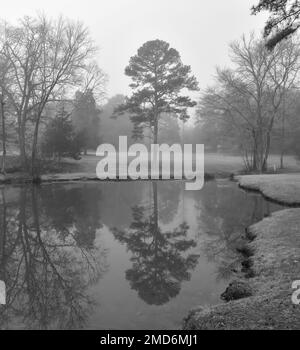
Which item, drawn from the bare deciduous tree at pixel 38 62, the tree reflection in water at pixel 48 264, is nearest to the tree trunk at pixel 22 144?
the bare deciduous tree at pixel 38 62

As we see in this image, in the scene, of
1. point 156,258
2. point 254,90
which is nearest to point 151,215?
point 156,258

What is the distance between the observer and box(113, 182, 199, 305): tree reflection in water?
7742 mm

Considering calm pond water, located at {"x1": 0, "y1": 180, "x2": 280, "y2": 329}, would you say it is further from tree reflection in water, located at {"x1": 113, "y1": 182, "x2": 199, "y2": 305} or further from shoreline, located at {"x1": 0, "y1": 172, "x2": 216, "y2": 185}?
shoreline, located at {"x1": 0, "y1": 172, "x2": 216, "y2": 185}

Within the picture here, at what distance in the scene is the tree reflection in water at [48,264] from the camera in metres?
6.49

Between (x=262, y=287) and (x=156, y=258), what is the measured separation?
382 cm

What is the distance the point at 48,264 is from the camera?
31.4 ft

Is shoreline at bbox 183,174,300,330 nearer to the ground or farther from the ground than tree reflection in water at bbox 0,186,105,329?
farther from the ground

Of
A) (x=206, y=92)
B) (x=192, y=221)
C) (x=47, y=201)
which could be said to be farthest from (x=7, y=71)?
(x=192, y=221)

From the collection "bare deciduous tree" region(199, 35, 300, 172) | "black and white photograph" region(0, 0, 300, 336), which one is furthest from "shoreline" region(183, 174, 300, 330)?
"bare deciduous tree" region(199, 35, 300, 172)

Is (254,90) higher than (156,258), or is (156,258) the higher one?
(254,90)

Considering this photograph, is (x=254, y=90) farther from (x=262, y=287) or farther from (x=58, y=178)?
(x=262, y=287)

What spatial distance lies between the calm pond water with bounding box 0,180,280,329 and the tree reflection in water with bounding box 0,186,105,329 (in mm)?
21

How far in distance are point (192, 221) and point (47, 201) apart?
9.37 metres

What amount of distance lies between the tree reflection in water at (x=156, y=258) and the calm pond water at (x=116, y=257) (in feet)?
0.09
